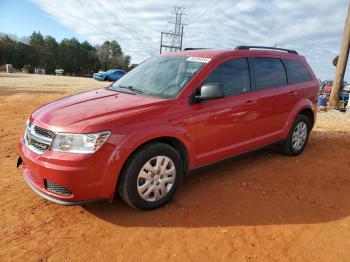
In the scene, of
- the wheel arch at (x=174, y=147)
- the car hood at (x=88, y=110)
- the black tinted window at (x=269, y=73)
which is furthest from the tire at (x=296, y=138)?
the car hood at (x=88, y=110)

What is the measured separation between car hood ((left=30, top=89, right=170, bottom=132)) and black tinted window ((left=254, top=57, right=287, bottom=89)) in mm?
1861

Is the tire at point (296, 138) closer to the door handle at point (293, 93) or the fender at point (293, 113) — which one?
the fender at point (293, 113)

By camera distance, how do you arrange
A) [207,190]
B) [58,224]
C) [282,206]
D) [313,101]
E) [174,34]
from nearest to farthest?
[58,224]
[282,206]
[207,190]
[313,101]
[174,34]

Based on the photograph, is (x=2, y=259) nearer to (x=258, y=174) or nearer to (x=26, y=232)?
(x=26, y=232)

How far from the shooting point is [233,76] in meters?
4.43

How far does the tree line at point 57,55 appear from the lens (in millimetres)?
54250

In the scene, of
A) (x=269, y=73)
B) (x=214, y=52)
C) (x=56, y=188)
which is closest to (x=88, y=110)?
(x=56, y=188)

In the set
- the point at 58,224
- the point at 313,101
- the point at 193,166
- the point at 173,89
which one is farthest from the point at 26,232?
the point at 313,101

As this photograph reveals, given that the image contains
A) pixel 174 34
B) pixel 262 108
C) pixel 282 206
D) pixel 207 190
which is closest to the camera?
pixel 282 206

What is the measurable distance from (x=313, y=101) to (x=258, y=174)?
213 centimetres

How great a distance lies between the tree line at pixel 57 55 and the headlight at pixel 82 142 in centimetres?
4936

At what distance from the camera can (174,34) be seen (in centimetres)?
5809

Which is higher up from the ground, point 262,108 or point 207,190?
point 262,108

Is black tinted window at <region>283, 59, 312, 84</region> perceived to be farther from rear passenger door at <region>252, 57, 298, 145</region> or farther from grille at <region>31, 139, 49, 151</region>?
grille at <region>31, 139, 49, 151</region>
